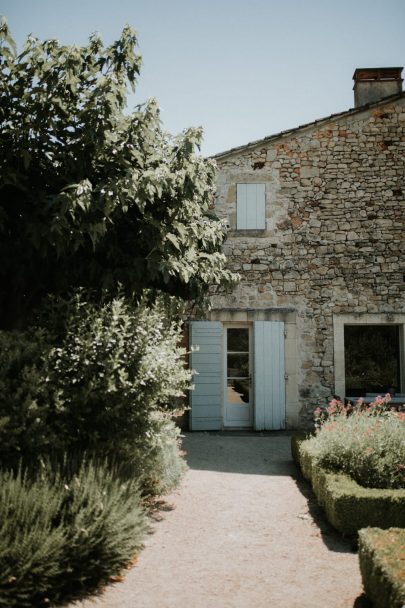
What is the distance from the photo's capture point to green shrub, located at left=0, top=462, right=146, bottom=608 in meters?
2.96

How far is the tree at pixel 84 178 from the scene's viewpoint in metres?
4.29

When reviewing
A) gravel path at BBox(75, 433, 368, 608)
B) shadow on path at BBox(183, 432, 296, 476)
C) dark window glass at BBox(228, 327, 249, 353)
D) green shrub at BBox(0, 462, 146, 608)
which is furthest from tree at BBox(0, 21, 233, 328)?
dark window glass at BBox(228, 327, 249, 353)

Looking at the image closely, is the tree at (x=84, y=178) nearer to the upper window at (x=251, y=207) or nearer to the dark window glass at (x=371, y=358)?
the upper window at (x=251, y=207)

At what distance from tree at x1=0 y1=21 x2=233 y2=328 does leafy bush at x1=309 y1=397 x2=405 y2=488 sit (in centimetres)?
254

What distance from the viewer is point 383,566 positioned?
2.77 metres

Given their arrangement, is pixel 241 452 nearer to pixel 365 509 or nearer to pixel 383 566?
pixel 365 509

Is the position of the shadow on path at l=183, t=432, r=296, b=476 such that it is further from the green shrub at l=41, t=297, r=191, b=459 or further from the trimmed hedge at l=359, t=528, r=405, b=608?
the trimmed hedge at l=359, t=528, r=405, b=608

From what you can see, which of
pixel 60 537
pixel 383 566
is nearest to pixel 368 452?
pixel 383 566

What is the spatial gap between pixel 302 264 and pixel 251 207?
5.21 feet

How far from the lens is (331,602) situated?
124 inches

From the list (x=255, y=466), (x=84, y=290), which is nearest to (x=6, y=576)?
(x=84, y=290)

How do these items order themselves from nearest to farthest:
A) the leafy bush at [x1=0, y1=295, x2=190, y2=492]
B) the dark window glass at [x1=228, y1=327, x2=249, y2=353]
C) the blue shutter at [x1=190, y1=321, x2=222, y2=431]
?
the leafy bush at [x1=0, y1=295, x2=190, y2=492]
the blue shutter at [x1=190, y1=321, x2=222, y2=431]
the dark window glass at [x1=228, y1=327, x2=249, y2=353]

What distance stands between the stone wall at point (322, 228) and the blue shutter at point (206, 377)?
0.64 metres

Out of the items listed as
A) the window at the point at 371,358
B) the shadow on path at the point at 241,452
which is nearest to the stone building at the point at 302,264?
the shadow on path at the point at 241,452
